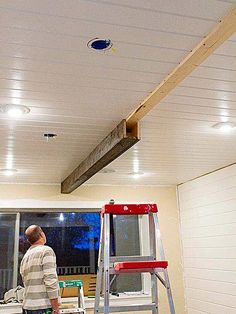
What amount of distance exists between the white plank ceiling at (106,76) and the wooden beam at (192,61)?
34 mm

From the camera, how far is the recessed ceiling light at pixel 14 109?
2346 millimetres


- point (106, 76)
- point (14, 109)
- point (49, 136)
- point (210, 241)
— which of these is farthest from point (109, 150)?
point (210, 241)

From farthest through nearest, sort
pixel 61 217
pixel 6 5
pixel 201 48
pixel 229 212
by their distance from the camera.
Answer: pixel 61 217, pixel 229 212, pixel 201 48, pixel 6 5

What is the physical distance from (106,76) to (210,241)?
3205 mm

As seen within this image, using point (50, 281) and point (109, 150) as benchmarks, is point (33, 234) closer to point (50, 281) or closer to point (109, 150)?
point (50, 281)

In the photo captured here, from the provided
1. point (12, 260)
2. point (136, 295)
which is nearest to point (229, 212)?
point (136, 295)

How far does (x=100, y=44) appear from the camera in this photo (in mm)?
1693

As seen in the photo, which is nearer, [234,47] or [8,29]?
[8,29]

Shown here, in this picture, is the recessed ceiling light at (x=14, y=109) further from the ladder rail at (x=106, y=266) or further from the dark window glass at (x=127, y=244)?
the dark window glass at (x=127, y=244)

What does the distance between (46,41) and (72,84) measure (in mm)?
455

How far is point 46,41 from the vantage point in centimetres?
164

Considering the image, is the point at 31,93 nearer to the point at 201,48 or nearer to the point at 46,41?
the point at 46,41

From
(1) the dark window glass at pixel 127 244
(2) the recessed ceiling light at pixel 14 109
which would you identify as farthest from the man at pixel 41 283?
(1) the dark window glass at pixel 127 244

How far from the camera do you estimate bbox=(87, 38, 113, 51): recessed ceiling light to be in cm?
166
